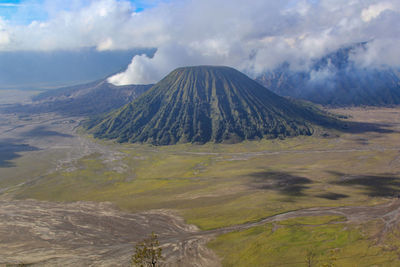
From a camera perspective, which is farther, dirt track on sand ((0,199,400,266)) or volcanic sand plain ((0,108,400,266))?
volcanic sand plain ((0,108,400,266))

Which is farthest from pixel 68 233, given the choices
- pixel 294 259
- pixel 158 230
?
pixel 294 259

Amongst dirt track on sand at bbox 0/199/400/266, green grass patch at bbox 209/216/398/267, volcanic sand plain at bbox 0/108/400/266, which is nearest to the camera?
green grass patch at bbox 209/216/398/267

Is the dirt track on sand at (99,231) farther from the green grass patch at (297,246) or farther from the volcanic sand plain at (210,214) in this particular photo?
the green grass patch at (297,246)

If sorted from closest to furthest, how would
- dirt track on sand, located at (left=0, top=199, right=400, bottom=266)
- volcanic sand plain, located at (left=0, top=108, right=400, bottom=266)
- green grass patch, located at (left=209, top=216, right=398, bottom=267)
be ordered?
green grass patch, located at (left=209, top=216, right=398, bottom=267)
dirt track on sand, located at (left=0, top=199, right=400, bottom=266)
volcanic sand plain, located at (left=0, top=108, right=400, bottom=266)

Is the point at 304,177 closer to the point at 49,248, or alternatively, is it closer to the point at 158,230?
the point at 158,230

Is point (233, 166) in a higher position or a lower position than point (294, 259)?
higher

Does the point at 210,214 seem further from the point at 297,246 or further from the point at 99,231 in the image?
the point at 99,231

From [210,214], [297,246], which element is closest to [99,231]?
[210,214]

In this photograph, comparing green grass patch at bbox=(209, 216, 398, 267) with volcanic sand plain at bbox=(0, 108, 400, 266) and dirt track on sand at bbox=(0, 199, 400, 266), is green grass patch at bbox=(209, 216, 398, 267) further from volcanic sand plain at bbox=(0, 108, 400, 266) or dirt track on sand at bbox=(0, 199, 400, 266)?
dirt track on sand at bbox=(0, 199, 400, 266)

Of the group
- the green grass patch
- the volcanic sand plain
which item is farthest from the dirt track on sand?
the green grass patch
